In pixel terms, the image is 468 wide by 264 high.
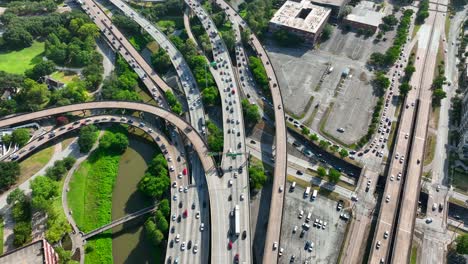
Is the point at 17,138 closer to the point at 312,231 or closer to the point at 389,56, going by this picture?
the point at 312,231

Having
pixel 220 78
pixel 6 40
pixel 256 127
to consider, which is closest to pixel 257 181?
→ pixel 256 127

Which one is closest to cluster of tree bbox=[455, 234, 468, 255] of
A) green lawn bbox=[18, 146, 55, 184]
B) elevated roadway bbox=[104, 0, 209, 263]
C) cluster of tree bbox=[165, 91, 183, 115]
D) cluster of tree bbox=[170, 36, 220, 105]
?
elevated roadway bbox=[104, 0, 209, 263]

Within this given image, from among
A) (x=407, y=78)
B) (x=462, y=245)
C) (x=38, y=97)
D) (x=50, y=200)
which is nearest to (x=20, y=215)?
(x=50, y=200)

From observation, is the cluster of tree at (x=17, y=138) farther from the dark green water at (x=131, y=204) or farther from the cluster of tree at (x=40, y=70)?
the cluster of tree at (x=40, y=70)

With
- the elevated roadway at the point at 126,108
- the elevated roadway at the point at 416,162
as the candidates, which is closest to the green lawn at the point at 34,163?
the elevated roadway at the point at 126,108

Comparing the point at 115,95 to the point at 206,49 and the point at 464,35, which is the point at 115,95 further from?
the point at 464,35

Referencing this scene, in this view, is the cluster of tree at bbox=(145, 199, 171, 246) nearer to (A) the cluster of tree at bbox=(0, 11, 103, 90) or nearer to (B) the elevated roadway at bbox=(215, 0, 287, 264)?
(B) the elevated roadway at bbox=(215, 0, 287, 264)
